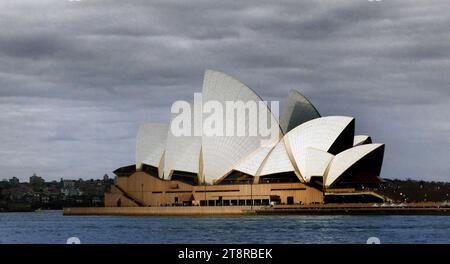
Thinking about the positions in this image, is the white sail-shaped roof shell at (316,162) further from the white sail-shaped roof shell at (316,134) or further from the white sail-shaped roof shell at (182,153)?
the white sail-shaped roof shell at (182,153)

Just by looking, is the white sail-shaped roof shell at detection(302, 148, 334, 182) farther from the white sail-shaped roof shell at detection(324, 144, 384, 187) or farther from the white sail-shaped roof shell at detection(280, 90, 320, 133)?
the white sail-shaped roof shell at detection(280, 90, 320, 133)

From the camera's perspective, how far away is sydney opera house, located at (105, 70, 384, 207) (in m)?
76.4

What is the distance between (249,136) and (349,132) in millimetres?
11317

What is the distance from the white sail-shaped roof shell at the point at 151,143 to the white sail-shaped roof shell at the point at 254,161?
17709 millimetres

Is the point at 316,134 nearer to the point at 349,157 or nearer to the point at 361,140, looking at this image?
the point at 349,157

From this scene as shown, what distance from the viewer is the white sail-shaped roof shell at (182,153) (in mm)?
91000

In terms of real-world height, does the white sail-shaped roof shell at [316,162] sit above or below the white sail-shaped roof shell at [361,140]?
below

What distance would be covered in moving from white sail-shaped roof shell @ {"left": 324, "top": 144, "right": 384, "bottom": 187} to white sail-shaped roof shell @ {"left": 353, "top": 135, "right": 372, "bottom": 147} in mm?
4448

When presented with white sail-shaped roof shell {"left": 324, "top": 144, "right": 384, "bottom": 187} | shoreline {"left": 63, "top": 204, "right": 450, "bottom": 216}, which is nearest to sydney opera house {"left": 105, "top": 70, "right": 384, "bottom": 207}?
white sail-shaped roof shell {"left": 324, "top": 144, "right": 384, "bottom": 187}

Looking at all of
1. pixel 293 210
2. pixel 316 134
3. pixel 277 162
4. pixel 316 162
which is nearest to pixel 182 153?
pixel 277 162

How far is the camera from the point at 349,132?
249 feet

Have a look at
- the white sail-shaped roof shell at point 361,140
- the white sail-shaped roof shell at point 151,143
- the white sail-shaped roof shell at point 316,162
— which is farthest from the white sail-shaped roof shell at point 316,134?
the white sail-shaped roof shell at point 151,143

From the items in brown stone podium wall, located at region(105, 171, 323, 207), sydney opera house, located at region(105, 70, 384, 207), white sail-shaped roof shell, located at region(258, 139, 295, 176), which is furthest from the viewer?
brown stone podium wall, located at region(105, 171, 323, 207)
